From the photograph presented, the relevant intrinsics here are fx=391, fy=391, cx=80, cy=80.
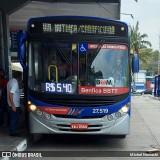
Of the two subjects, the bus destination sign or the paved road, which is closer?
the bus destination sign

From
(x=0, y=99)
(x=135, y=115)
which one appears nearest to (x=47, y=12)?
(x=135, y=115)

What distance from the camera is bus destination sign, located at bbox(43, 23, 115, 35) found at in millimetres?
9422

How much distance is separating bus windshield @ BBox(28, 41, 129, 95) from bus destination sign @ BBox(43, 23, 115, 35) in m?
0.33

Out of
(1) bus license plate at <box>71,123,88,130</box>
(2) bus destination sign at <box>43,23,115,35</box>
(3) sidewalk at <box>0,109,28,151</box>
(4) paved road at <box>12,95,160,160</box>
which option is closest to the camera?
(3) sidewalk at <box>0,109,28,151</box>

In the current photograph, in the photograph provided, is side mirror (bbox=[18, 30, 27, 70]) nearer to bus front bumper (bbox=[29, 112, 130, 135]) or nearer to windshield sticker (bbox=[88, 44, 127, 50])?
bus front bumper (bbox=[29, 112, 130, 135])

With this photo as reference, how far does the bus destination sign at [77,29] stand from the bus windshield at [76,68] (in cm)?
33

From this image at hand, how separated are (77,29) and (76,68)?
0.99 m

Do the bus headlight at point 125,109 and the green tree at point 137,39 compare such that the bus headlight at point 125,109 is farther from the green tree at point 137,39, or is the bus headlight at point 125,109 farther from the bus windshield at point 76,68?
the green tree at point 137,39

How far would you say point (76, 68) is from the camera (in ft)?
30.2

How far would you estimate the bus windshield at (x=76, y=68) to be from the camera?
30.1 feet

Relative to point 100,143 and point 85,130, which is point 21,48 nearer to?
point 85,130

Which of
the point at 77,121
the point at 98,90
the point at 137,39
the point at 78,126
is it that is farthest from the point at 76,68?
the point at 137,39

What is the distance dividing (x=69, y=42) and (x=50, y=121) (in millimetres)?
1918

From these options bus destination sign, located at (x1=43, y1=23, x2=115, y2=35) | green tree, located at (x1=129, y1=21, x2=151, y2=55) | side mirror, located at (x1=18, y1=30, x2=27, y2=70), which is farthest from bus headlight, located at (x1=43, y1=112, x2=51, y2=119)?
green tree, located at (x1=129, y1=21, x2=151, y2=55)
